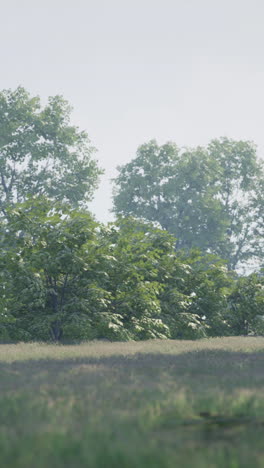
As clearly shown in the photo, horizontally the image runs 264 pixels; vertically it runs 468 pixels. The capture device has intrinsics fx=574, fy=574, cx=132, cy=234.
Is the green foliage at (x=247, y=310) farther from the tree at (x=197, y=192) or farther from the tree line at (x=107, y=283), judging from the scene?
the tree at (x=197, y=192)

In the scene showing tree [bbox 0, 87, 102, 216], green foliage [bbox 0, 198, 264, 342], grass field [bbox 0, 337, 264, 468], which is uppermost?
tree [bbox 0, 87, 102, 216]

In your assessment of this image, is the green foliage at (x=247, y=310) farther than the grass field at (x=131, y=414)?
Yes

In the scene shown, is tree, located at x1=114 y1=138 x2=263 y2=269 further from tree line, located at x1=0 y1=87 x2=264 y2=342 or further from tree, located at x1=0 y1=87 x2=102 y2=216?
tree line, located at x1=0 y1=87 x2=264 y2=342

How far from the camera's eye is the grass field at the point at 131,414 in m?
5.06

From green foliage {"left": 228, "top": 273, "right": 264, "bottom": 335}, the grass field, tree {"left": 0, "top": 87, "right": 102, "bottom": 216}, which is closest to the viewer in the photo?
the grass field

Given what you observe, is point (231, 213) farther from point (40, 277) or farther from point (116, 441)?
point (116, 441)

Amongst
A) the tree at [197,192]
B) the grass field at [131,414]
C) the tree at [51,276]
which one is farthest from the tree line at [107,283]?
the tree at [197,192]

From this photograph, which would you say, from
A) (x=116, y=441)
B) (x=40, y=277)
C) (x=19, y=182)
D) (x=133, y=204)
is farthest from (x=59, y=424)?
(x=133, y=204)

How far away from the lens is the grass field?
5062 millimetres

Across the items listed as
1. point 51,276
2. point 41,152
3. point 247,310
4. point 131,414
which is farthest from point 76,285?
point 41,152

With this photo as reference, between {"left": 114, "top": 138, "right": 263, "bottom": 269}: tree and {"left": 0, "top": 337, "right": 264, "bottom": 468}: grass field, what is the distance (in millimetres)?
54433

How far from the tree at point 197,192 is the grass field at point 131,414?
54.4 m

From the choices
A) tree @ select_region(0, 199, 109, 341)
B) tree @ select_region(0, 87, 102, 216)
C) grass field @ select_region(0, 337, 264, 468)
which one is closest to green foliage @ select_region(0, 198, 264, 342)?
tree @ select_region(0, 199, 109, 341)

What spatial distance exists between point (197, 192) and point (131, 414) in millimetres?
61866
